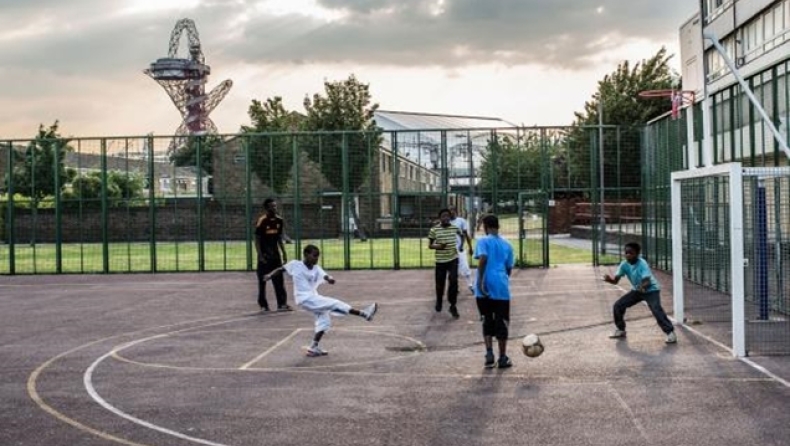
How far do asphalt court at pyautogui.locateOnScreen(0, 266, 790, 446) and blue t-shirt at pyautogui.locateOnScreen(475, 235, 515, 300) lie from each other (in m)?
0.91

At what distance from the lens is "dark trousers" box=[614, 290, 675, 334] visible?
1265cm

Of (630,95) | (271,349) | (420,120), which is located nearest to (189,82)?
(420,120)

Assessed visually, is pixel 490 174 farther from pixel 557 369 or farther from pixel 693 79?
pixel 693 79

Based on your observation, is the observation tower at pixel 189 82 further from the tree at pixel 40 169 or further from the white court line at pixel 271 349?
the white court line at pixel 271 349

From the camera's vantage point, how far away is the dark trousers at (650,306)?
12647 mm

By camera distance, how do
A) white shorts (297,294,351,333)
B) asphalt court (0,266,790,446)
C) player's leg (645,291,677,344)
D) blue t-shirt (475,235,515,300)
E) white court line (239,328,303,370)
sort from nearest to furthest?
asphalt court (0,266,790,446)
blue t-shirt (475,235,515,300)
white court line (239,328,303,370)
white shorts (297,294,351,333)
player's leg (645,291,677,344)

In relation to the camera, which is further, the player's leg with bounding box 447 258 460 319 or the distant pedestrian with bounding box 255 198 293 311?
the distant pedestrian with bounding box 255 198 293 311

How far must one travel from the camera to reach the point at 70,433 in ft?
26.9

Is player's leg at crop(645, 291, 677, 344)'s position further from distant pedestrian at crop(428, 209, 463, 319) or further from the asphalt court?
distant pedestrian at crop(428, 209, 463, 319)

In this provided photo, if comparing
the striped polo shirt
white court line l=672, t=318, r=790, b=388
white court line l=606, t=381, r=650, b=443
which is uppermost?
the striped polo shirt

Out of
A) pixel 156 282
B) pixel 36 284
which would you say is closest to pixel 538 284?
pixel 156 282

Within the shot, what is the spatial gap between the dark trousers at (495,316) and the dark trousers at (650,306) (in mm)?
2795

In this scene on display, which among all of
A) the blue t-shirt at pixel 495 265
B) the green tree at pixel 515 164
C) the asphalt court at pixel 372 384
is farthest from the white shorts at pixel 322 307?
Result: the green tree at pixel 515 164

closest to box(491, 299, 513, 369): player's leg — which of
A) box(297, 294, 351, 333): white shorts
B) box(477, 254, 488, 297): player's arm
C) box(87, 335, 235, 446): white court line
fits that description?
box(477, 254, 488, 297): player's arm
